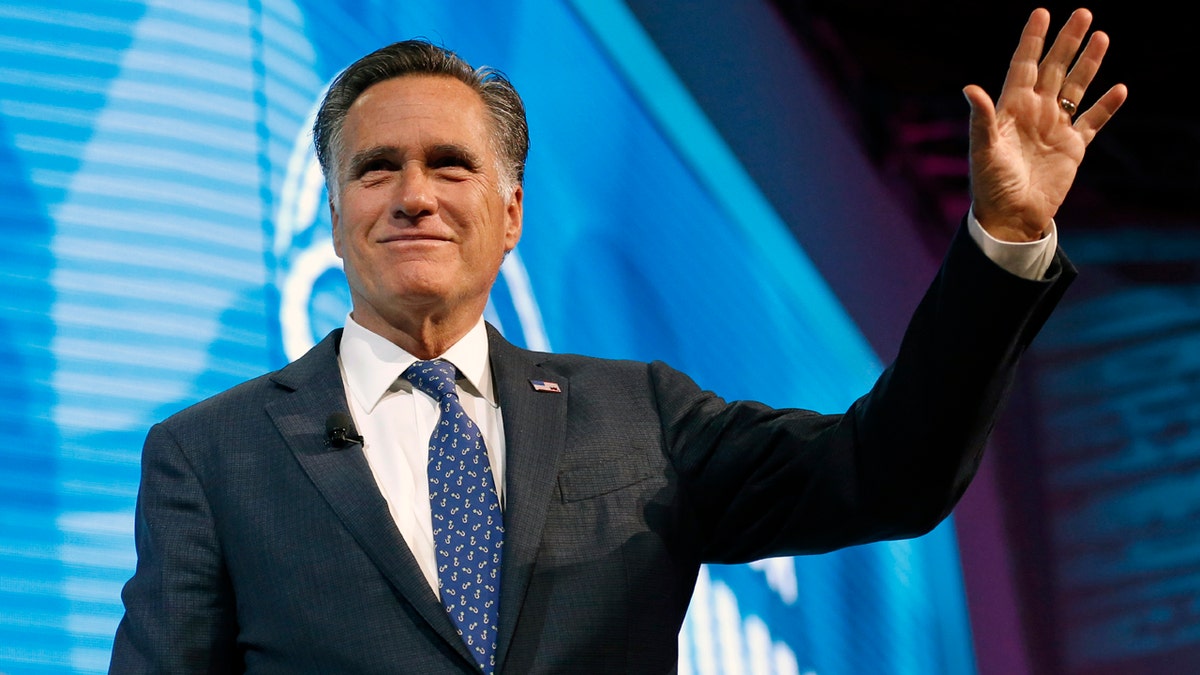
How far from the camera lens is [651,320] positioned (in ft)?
11.1

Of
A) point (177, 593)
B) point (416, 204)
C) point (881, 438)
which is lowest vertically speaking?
point (177, 593)

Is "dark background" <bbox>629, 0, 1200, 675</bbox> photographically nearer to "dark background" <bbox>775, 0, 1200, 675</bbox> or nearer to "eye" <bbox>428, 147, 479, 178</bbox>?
"dark background" <bbox>775, 0, 1200, 675</bbox>

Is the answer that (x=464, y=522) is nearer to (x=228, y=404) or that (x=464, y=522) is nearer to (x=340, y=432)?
(x=340, y=432)

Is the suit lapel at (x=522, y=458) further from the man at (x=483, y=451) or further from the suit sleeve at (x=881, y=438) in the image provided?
the suit sleeve at (x=881, y=438)

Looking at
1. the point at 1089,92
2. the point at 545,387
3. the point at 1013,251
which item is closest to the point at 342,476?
the point at 545,387

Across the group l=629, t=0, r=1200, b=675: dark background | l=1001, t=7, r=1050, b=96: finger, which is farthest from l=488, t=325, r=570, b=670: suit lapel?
l=629, t=0, r=1200, b=675: dark background

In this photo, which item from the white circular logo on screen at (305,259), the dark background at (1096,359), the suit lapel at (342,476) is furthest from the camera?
the dark background at (1096,359)

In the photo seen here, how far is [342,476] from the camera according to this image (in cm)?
157

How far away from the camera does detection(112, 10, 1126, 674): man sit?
1.42 m

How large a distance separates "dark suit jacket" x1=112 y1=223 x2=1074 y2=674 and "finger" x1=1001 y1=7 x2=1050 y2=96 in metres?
0.18

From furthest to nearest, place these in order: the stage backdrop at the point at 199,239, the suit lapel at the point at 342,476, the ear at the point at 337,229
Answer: the stage backdrop at the point at 199,239, the ear at the point at 337,229, the suit lapel at the point at 342,476

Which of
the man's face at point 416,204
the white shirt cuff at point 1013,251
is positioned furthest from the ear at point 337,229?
the white shirt cuff at point 1013,251

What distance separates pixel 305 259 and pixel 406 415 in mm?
796

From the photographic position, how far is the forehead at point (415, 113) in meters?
1.79
